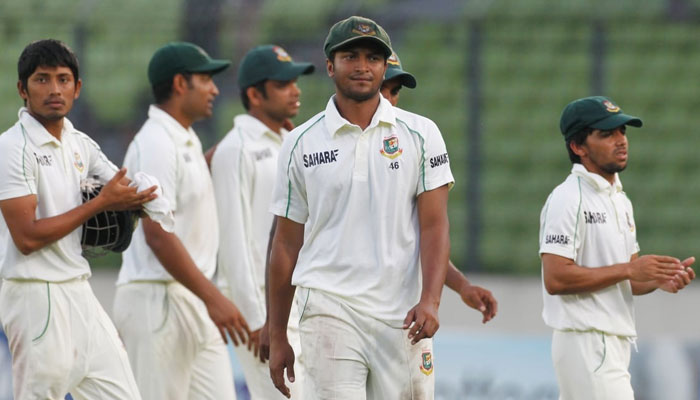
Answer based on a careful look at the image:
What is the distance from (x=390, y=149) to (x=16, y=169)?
162cm

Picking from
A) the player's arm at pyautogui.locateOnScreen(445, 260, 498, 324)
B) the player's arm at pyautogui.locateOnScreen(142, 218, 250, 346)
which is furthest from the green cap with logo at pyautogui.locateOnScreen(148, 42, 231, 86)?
the player's arm at pyautogui.locateOnScreen(445, 260, 498, 324)

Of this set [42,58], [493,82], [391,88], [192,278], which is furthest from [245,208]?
[493,82]

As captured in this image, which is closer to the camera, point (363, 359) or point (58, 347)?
point (363, 359)

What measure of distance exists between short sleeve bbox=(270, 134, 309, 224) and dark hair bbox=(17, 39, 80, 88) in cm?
119

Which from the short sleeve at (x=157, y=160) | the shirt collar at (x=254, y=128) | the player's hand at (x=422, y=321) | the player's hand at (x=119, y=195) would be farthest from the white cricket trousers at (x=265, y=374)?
the player's hand at (x=422, y=321)

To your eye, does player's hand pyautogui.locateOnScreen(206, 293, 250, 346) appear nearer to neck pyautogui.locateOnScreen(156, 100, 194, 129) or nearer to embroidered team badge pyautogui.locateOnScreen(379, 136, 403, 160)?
neck pyautogui.locateOnScreen(156, 100, 194, 129)

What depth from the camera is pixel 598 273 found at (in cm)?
543

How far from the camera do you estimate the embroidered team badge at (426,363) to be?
4.48 metres

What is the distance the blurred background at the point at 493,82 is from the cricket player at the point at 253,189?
412 cm

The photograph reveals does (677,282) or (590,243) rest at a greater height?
(590,243)

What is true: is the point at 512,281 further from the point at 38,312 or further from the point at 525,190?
the point at 38,312

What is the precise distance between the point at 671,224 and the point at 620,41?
1.76 meters

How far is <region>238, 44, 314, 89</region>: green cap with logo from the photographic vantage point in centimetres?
674

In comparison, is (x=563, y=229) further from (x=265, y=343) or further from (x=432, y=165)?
(x=265, y=343)
